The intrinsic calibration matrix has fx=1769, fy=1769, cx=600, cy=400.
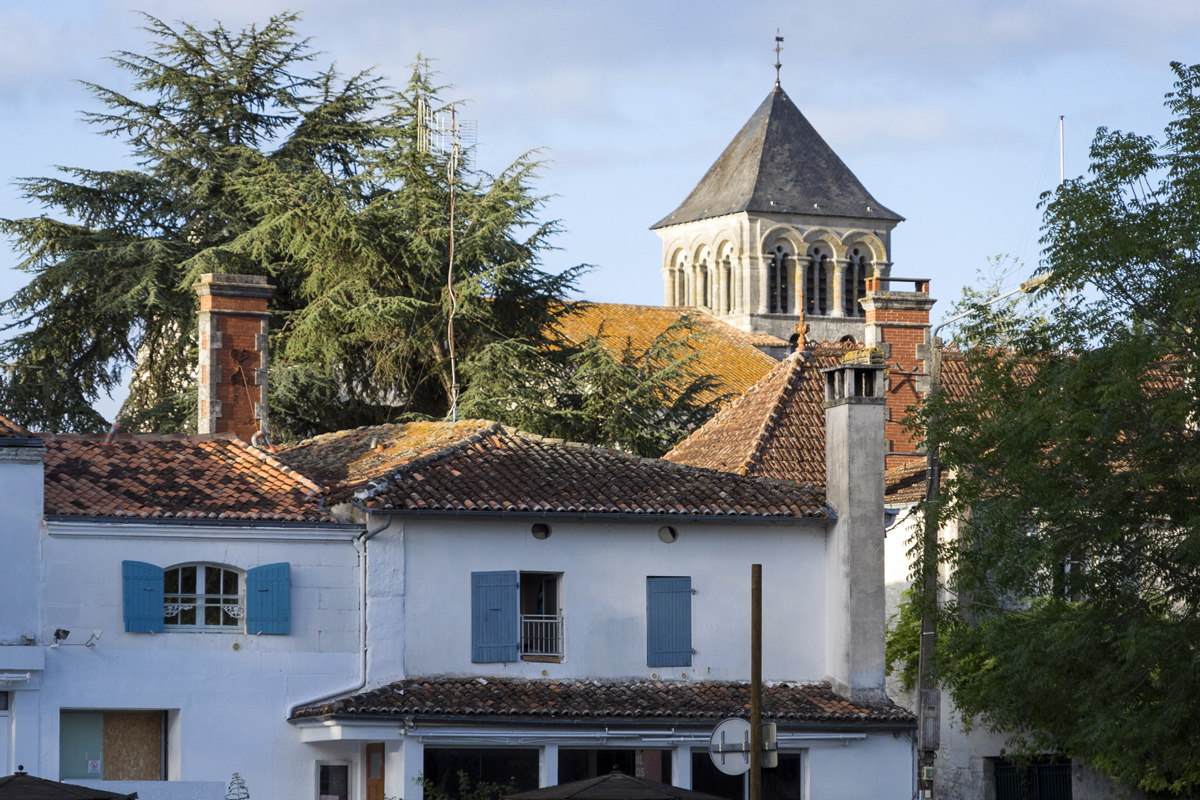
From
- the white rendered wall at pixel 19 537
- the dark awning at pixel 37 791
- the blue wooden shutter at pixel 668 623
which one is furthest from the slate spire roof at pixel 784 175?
the dark awning at pixel 37 791

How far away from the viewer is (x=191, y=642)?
78.3 feet

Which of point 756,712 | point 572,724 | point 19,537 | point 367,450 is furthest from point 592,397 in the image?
point 756,712

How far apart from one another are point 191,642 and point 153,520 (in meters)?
1.75

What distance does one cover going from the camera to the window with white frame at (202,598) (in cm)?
2391

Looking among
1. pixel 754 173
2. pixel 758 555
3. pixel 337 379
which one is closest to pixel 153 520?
pixel 758 555

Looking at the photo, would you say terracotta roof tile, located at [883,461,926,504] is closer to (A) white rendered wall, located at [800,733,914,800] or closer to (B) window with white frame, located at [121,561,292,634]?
(A) white rendered wall, located at [800,733,914,800]

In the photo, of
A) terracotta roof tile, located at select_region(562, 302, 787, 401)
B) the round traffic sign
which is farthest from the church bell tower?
the round traffic sign

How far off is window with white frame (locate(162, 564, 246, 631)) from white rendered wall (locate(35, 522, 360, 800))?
19 cm

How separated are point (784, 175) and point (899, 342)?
178 ft

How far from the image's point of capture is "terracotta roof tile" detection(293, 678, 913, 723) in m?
23.8

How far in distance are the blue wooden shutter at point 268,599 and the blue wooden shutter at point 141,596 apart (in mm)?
1220

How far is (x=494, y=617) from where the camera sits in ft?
82.5

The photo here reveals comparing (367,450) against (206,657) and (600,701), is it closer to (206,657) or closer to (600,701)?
(206,657)

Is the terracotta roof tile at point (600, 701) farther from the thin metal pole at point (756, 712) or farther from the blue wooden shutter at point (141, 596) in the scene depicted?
the thin metal pole at point (756, 712)
